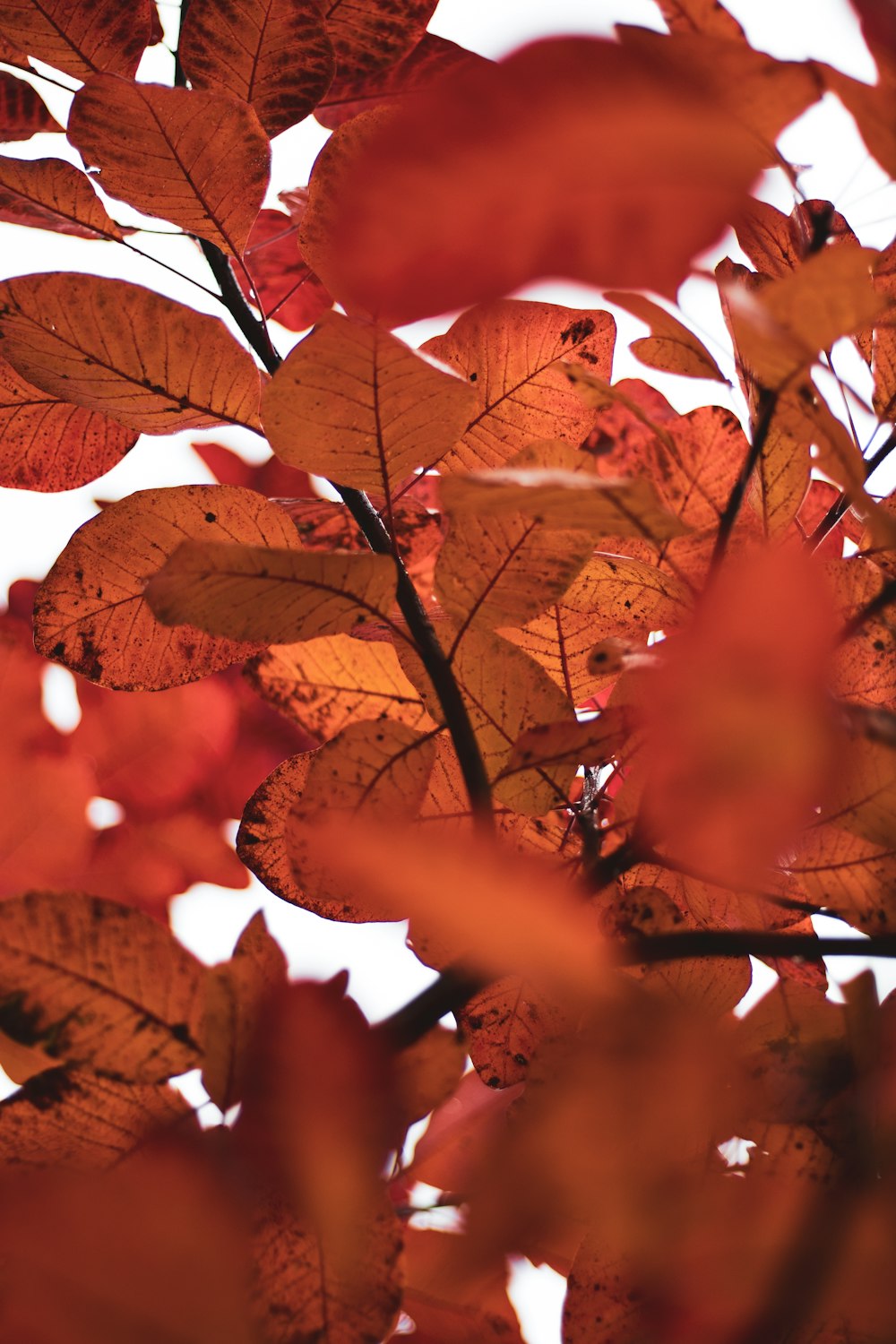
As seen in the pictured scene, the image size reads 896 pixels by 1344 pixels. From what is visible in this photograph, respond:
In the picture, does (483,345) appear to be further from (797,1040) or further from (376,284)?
(797,1040)

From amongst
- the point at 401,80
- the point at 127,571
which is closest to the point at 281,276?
the point at 401,80

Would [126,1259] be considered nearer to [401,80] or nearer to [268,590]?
[268,590]

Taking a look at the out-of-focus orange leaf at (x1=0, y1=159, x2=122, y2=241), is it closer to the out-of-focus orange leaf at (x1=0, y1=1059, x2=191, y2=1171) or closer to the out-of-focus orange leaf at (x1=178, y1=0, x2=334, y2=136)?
Answer: the out-of-focus orange leaf at (x1=178, y1=0, x2=334, y2=136)

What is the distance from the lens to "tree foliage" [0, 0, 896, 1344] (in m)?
0.21

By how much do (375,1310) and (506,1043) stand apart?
0.30ft

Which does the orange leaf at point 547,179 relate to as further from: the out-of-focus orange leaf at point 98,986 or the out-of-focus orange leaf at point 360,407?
the out-of-focus orange leaf at point 98,986

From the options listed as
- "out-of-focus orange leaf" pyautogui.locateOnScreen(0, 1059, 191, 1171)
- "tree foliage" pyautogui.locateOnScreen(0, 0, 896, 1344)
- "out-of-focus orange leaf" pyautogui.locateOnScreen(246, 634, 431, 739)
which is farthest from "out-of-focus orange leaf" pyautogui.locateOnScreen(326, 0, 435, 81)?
"out-of-focus orange leaf" pyautogui.locateOnScreen(0, 1059, 191, 1171)

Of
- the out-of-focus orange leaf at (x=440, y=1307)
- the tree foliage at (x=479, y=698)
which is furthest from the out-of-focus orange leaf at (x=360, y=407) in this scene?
the out-of-focus orange leaf at (x=440, y=1307)

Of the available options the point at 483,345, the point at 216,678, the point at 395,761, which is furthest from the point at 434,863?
the point at 216,678

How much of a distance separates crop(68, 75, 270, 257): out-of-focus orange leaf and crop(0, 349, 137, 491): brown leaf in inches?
2.9

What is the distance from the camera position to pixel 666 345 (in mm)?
270

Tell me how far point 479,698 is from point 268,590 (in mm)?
71

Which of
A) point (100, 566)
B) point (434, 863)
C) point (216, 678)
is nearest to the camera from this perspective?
point (434, 863)

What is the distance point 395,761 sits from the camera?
264 mm
